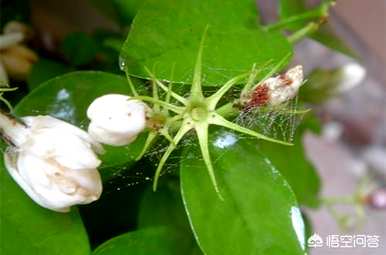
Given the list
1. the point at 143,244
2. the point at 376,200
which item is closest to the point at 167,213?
the point at 143,244

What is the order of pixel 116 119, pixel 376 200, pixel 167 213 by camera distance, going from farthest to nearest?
pixel 376 200, pixel 167 213, pixel 116 119

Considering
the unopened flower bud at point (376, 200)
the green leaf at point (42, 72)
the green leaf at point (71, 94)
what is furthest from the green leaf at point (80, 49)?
the unopened flower bud at point (376, 200)

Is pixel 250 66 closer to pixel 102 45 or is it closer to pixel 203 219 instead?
pixel 203 219

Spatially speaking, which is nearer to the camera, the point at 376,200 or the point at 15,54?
the point at 15,54

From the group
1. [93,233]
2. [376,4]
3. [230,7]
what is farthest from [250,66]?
[376,4]

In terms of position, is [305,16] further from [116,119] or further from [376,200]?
[376,200]

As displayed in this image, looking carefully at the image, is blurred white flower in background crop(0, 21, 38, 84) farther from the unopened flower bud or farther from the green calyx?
the unopened flower bud

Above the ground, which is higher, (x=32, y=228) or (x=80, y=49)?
(x=80, y=49)

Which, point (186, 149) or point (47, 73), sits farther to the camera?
point (47, 73)
